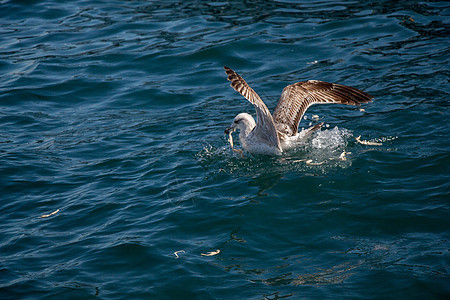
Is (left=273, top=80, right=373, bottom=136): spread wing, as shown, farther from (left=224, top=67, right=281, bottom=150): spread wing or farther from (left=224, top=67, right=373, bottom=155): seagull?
(left=224, top=67, right=281, bottom=150): spread wing

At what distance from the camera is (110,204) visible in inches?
279

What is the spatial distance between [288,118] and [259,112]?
1.32 metres

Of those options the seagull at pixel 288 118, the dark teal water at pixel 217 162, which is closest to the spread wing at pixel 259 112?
the seagull at pixel 288 118

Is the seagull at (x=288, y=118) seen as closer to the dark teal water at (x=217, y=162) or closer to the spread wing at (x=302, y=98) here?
the spread wing at (x=302, y=98)

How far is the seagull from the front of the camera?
8067 millimetres

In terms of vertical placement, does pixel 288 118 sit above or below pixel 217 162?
above

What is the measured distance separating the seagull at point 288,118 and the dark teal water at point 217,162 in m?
0.30

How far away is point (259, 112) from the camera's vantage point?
742 centimetres

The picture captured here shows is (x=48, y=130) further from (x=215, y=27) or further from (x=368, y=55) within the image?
(x=368, y=55)

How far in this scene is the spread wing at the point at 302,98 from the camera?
845 centimetres

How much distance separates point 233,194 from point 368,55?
658 centimetres

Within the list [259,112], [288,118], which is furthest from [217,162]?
[288,118]

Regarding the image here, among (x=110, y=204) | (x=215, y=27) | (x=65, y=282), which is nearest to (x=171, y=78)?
(x=215, y=27)

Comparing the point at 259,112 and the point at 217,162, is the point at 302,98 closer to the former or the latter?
the point at 259,112
